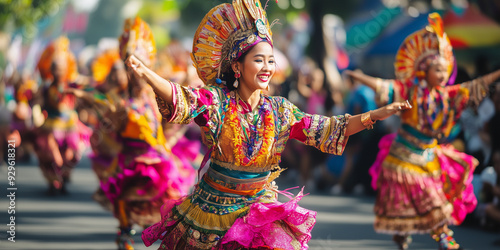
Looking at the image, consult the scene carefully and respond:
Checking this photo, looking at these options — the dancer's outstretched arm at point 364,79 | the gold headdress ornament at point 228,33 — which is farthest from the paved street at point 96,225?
the gold headdress ornament at point 228,33

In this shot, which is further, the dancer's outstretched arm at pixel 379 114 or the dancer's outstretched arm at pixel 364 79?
the dancer's outstretched arm at pixel 364 79

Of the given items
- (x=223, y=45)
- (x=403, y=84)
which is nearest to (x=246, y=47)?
(x=223, y=45)

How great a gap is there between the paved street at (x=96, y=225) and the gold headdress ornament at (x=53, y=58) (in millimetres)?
2005

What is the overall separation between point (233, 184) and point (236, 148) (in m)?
0.23

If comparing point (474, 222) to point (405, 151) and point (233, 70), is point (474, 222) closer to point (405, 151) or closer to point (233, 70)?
point (405, 151)

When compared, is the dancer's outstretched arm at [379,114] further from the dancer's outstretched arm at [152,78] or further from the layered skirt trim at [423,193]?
the layered skirt trim at [423,193]

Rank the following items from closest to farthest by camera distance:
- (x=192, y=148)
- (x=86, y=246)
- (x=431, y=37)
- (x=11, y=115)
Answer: (x=431, y=37) → (x=86, y=246) → (x=192, y=148) → (x=11, y=115)

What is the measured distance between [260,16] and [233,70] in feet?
1.27

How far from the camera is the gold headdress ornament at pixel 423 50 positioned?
20.9 feet

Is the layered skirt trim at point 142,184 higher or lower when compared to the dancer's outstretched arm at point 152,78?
lower

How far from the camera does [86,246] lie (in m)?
7.00

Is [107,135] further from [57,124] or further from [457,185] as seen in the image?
[57,124]

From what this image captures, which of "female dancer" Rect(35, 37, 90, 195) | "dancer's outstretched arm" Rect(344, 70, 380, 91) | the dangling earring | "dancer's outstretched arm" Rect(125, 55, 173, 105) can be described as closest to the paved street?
"female dancer" Rect(35, 37, 90, 195)

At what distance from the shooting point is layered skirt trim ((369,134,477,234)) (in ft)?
20.7
